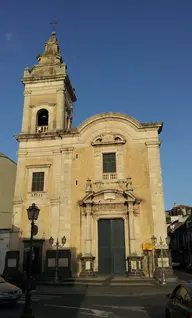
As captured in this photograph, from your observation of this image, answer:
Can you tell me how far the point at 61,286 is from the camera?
58.1ft

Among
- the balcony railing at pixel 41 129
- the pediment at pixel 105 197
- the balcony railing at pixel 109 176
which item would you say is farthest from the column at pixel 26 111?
the pediment at pixel 105 197

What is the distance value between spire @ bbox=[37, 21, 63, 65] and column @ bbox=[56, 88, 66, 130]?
3.81 metres

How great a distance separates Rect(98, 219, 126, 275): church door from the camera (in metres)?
20.5

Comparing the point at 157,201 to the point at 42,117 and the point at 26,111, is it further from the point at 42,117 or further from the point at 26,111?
the point at 26,111

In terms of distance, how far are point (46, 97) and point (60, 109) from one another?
2.09 m

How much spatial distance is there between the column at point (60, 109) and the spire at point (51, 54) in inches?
150

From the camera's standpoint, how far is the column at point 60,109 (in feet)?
83.1

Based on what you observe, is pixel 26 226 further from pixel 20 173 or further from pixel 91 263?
pixel 91 263

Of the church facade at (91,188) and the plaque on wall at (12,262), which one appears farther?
the plaque on wall at (12,262)

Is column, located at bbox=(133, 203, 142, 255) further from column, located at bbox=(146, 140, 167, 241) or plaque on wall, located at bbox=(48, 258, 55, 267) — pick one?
plaque on wall, located at bbox=(48, 258, 55, 267)

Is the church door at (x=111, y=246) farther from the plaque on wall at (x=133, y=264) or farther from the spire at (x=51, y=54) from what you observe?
the spire at (x=51, y=54)

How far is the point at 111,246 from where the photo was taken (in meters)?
21.0

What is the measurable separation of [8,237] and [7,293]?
12739 mm

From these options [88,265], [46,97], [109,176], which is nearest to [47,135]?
[46,97]
